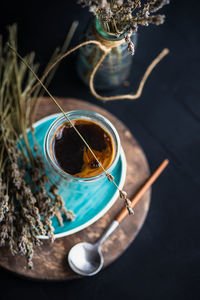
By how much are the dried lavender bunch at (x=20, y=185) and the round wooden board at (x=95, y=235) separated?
0.17 ft

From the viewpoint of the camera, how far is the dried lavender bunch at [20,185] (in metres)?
0.95

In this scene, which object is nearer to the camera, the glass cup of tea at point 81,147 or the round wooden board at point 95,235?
the glass cup of tea at point 81,147

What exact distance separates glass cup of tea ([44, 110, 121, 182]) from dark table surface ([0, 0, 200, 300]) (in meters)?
0.33

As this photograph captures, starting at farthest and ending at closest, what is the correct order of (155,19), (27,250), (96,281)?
(96,281), (27,250), (155,19)

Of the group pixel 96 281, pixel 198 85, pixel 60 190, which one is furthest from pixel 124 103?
pixel 96 281

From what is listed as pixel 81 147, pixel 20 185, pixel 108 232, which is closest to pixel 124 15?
pixel 81 147

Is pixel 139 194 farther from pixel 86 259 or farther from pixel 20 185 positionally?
pixel 20 185

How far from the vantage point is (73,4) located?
1.35 meters

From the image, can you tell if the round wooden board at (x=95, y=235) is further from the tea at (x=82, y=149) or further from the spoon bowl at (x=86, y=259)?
the tea at (x=82, y=149)

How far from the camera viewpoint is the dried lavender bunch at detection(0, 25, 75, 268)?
948mm

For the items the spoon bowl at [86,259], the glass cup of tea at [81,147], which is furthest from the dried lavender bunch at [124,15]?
the spoon bowl at [86,259]

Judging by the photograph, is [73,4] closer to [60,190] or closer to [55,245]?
[60,190]

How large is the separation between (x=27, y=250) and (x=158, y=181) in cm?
60

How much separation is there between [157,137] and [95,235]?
480mm
